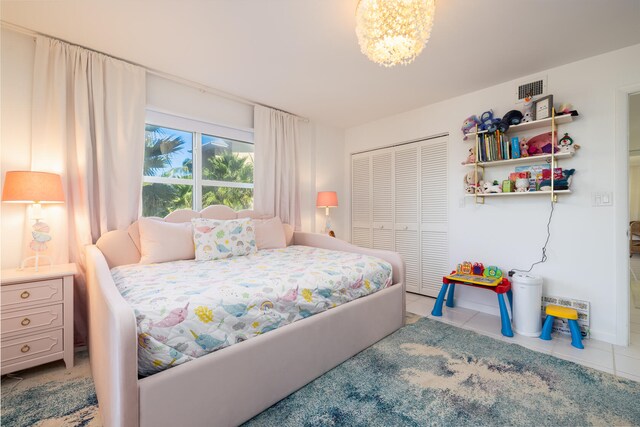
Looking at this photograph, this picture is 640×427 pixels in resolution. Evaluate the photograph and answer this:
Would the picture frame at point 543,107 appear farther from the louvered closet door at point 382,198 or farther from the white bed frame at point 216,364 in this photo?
the white bed frame at point 216,364

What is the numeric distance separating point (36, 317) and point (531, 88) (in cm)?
420

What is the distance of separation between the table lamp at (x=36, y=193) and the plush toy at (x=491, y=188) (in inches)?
138

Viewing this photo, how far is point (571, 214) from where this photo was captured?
2.38 metres

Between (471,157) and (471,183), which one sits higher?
(471,157)

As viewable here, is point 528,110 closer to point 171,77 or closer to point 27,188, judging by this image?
point 171,77

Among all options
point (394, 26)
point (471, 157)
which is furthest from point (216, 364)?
point (471, 157)

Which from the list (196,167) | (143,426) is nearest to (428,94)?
(196,167)

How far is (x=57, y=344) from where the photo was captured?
5.91 ft

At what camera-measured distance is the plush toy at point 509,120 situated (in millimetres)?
2559

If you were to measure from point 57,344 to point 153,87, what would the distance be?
218 cm

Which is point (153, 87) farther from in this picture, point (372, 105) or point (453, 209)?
point (453, 209)

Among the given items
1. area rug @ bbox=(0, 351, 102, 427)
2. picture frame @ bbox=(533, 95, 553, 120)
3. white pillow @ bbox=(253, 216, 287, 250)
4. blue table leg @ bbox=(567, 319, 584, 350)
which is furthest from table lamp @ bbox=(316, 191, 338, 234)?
area rug @ bbox=(0, 351, 102, 427)

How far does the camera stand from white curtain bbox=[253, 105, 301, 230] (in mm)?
3303

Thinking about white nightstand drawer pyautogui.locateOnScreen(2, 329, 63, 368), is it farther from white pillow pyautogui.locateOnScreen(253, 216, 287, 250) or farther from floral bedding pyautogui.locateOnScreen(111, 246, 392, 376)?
white pillow pyautogui.locateOnScreen(253, 216, 287, 250)
